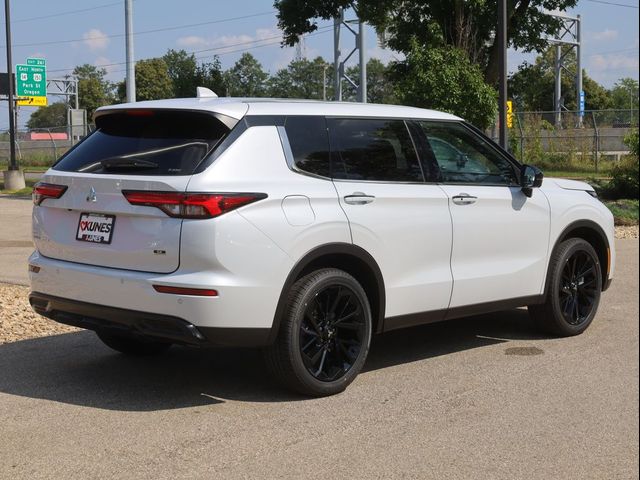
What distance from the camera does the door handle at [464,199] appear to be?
6.25m

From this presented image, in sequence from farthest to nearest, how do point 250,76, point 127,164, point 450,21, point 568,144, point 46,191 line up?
point 250,76
point 568,144
point 450,21
point 46,191
point 127,164

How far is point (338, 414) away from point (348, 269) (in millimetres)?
1008

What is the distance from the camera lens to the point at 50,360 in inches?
255

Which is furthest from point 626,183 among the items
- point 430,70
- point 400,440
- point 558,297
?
point 400,440

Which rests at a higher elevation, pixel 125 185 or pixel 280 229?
pixel 125 185

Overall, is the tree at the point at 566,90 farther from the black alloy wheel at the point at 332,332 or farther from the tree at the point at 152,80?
the black alloy wheel at the point at 332,332

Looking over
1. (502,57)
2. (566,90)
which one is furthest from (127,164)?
(566,90)

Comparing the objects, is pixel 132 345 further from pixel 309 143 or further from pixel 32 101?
pixel 32 101

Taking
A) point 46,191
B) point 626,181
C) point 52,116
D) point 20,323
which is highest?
point 52,116

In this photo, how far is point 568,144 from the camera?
105 feet

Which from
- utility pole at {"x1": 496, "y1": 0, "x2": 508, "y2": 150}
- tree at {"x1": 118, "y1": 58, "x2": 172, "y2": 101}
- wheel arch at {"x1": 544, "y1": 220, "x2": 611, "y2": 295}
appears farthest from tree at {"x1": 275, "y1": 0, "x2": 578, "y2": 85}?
tree at {"x1": 118, "y1": 58, "x2": 172, "y2": 101}

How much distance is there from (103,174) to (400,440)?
240cm

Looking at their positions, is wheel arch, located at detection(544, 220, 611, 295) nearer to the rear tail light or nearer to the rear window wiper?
the rear tail light

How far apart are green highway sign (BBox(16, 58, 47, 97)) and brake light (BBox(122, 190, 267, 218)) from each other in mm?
44664
